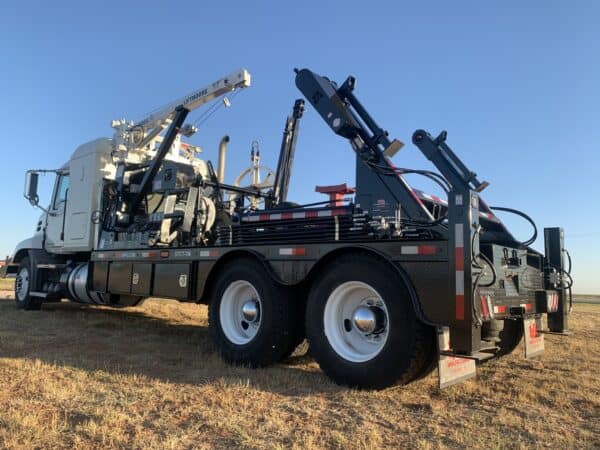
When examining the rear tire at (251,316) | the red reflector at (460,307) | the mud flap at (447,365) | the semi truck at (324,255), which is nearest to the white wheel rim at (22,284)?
the semi truck at (324,255)

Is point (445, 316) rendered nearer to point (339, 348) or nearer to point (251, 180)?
point (339, 348)

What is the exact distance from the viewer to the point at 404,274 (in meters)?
4.39

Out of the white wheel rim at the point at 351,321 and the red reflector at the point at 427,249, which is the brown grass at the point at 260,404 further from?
the red reflector at the point at 427,249

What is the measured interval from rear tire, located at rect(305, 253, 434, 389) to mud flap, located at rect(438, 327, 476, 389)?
0.61 feet

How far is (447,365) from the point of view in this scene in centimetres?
417

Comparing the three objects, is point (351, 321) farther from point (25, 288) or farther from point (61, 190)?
point (25, 288)

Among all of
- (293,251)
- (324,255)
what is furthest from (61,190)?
(324,255)

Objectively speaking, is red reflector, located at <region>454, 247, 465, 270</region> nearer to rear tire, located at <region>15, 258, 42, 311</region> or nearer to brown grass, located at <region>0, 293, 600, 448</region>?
brown grass, located at <region>0, 293, 600, 448</region>

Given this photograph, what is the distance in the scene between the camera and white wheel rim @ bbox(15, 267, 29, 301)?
1088 centimetres

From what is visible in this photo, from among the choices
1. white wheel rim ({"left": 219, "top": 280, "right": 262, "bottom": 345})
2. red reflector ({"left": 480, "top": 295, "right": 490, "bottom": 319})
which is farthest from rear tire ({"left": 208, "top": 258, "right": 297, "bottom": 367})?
red reflector ({"left": 480, "top": 295, "right": 490, "bottom": 319})

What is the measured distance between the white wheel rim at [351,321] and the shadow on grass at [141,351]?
15.5 inches

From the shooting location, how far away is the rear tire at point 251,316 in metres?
5.34

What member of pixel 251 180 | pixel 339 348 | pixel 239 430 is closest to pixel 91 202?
pixel 251 180

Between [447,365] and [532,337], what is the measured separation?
1580 mm
